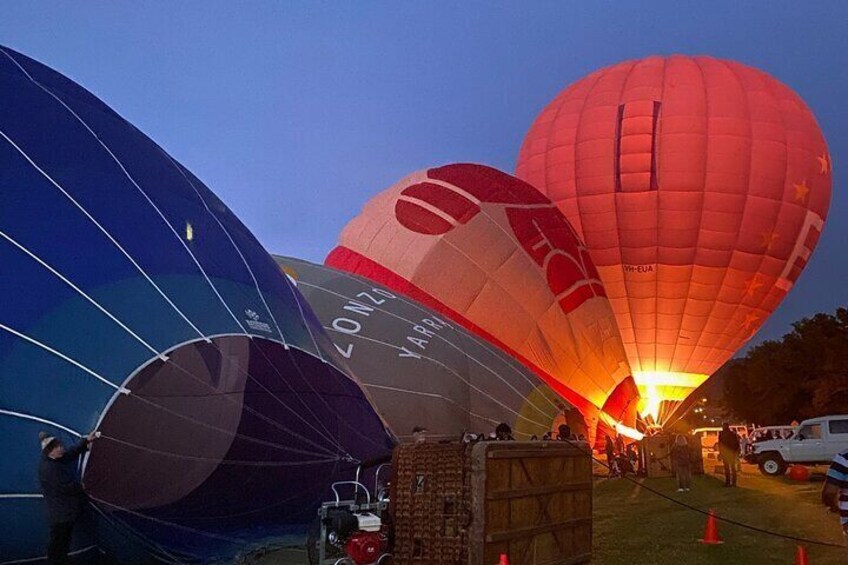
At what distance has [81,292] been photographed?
6.18 meters

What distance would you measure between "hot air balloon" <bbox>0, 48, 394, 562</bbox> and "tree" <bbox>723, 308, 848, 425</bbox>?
33985 mm

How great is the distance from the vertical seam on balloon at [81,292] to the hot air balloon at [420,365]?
453cm

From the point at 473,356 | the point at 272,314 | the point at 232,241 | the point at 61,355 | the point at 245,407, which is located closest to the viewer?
the point at 61,355

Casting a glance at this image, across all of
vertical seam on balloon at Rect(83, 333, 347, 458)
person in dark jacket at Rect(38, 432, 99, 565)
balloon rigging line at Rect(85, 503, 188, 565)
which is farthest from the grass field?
person in dark jacket at Rect(38, 432, 99, 565)

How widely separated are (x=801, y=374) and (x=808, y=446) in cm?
2449

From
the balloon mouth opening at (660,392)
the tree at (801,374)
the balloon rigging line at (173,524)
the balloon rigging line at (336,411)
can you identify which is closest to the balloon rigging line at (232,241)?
the balloon rigging line at (336,411)

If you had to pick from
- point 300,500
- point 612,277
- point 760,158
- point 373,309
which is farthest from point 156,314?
point 760,158

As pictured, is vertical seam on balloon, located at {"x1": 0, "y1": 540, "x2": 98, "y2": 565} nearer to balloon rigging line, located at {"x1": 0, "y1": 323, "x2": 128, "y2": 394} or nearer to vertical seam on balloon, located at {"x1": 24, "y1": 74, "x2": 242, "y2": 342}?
balloon rigging line, located at {"x1": 0, "y1": 323, "x2": 128, "y2": 394}

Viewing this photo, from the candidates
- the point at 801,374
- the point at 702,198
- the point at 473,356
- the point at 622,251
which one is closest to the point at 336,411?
the point at 473,356

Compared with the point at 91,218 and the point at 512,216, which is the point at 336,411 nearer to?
the point at 91,218

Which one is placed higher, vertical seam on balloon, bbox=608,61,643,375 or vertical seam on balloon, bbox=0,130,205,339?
vertical seam on balloon, bbox=608,61,643,375

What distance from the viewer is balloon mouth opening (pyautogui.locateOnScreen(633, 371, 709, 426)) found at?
2156 cm

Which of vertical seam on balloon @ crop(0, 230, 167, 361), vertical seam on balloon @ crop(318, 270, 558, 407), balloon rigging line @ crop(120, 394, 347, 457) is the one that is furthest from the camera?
vertical seam on balloon @ crop(318, 270, 558, 407)

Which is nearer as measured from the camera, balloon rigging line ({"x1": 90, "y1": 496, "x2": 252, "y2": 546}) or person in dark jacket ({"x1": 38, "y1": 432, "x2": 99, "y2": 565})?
person in dark jacket ({"x1": 38, "y1": 432, "x2": 99, "y2": 565})
